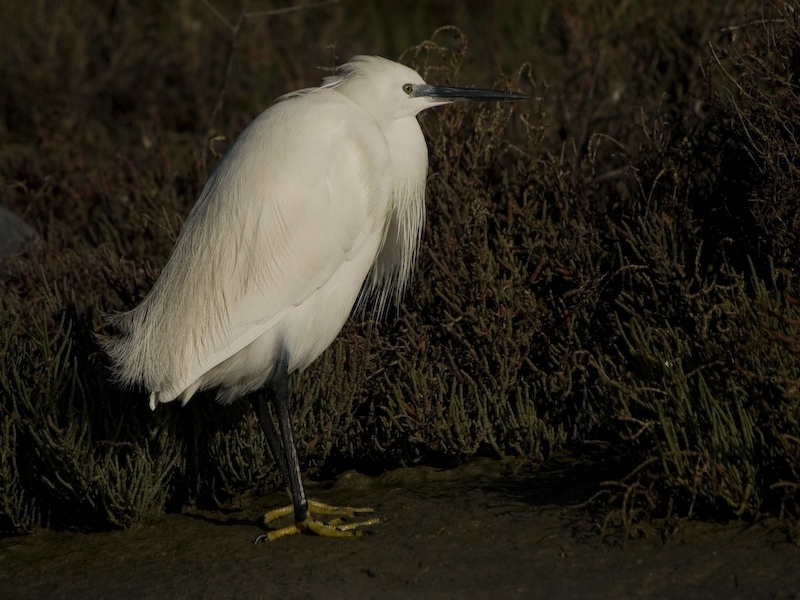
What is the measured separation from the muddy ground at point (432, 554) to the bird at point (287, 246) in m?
0.20

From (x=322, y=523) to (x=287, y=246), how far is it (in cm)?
94

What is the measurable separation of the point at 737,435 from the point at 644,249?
1.12m

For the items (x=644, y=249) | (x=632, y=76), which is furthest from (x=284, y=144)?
(x=632, y=76)

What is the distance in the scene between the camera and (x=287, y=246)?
3479 mm

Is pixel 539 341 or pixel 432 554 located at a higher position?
pixel 539 341

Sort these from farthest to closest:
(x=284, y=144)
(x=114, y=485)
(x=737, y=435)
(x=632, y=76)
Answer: (x=632, y=76)
(x=114, y=485)
(x=284, y=144)
(x=737, y=435)

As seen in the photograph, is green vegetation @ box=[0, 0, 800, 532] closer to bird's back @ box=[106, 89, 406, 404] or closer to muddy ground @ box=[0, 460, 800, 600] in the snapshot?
muddy ground @ box=[0, 460, 800, 600]

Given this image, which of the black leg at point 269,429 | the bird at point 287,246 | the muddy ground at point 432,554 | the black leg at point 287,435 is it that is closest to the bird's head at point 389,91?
the bird at point 287,246

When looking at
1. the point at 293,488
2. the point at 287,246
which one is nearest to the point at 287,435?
the point at 293,488

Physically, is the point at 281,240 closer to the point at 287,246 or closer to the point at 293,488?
the point at 287,246

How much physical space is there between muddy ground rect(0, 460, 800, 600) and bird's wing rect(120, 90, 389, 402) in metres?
0.58

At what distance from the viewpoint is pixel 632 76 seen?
557 cm

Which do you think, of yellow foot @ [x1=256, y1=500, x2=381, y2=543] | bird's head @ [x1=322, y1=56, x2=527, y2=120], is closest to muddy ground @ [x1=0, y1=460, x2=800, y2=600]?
yellow foot @ [x1=256, y1=500, x2=381, y2=543]

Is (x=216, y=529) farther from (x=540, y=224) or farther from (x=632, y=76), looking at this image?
(x=632, y=76)
